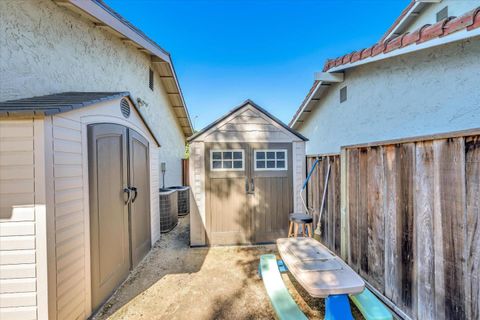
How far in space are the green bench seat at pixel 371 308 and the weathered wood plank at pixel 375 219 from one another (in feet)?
1.29

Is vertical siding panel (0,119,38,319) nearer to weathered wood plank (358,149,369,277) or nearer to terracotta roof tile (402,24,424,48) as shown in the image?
weathered wood plank (358,149,369,277)

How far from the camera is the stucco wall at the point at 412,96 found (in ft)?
8.87

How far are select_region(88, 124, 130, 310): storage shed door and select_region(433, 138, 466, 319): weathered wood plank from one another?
346 cm

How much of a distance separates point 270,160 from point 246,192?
2.80 ft

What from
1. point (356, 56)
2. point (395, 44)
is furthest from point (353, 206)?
point (356, 56)

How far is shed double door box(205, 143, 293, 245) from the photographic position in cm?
409

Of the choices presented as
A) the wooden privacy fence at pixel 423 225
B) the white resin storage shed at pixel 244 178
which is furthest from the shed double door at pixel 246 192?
the wooden privacy fence at pixel 423 225

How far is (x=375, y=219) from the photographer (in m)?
2.39

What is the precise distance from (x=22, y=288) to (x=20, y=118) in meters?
1.45

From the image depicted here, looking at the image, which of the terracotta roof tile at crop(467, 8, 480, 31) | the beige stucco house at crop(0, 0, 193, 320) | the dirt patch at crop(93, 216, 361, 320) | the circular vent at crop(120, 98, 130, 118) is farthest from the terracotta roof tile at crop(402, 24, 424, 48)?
the circular vent at crop(120, 98, 130, 118)

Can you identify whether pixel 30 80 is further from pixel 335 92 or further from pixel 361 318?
pixel 335 92

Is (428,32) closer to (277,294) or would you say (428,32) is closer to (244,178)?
(244,178)

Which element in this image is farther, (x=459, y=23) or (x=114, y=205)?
(x=114, y=205)

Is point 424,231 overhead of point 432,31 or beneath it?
beneath
